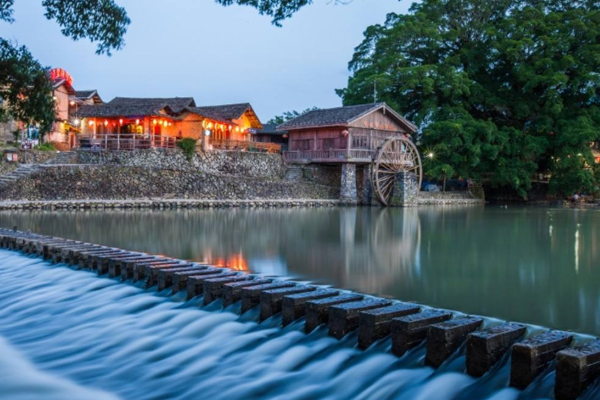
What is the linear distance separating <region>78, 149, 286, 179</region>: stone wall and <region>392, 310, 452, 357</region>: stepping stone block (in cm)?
2555

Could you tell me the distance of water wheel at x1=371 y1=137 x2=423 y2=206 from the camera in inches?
1272

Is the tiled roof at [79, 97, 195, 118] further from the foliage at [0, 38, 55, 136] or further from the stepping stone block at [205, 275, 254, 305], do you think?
the stepping stone block at [205, 275, 254, 305]

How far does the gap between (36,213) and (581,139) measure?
29.6 meters

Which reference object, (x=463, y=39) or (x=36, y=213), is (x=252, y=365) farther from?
(x=463, y=39)

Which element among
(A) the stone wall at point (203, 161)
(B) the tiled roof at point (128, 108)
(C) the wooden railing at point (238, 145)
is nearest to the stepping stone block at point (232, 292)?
(A) the stone wall at point (203, 161)

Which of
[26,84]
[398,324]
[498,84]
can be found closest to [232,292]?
[398,324]

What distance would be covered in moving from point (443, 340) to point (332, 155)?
28.6 metres

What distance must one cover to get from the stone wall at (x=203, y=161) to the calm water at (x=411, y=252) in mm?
8923

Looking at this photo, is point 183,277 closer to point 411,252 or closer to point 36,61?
point 36,61

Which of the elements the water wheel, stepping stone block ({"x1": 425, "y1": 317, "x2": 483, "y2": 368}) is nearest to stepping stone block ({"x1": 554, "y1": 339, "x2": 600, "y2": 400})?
stepping stone block ({"x1": 425, "y1": 317, "x2": 483, "y2": 368})

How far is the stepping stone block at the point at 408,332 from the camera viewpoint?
4535 mm

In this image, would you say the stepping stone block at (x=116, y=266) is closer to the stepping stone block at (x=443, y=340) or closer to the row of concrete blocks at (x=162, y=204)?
the stepping stone block at (x=443, y=340)

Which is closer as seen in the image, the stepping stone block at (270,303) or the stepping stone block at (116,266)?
the stepping stone block at (270,303)

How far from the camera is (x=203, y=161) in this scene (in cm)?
3183
